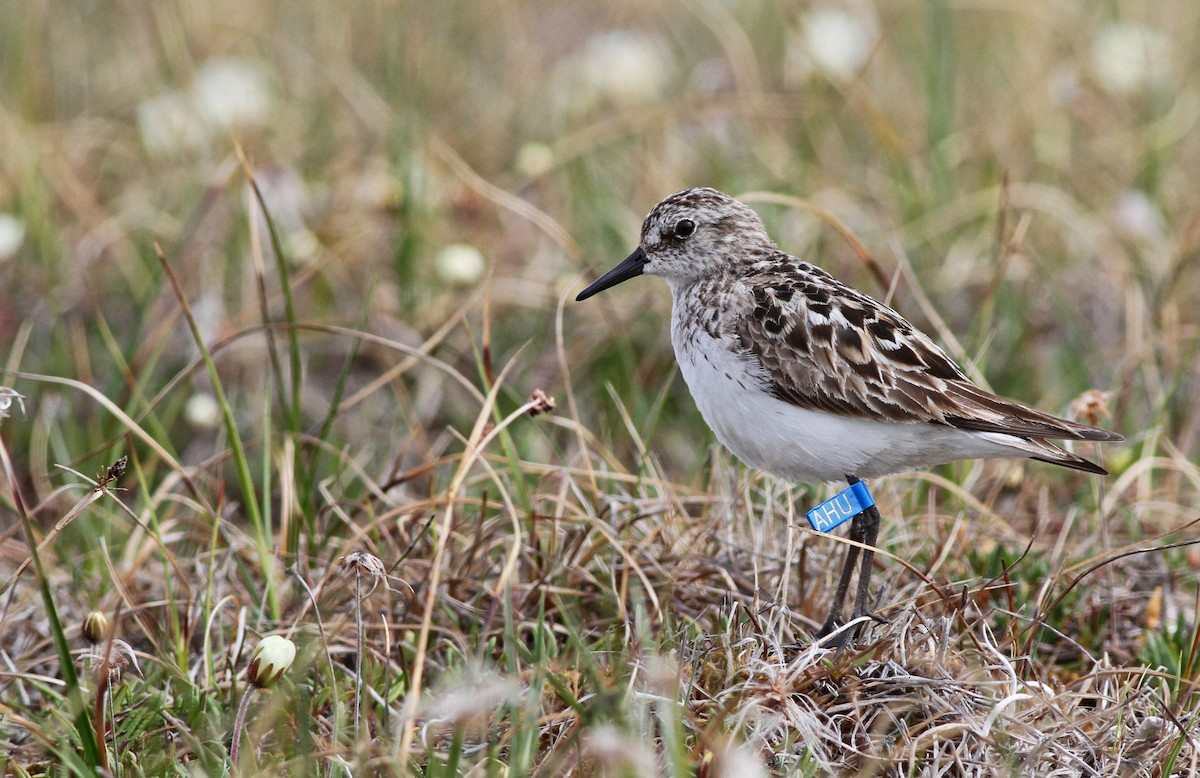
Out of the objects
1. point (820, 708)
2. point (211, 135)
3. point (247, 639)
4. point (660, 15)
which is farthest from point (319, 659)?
point (660, 15)

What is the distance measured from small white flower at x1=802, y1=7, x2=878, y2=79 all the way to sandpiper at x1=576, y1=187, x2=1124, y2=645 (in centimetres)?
377

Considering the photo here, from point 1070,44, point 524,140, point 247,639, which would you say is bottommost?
point 247,639

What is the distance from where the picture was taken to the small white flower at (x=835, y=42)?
297 inches

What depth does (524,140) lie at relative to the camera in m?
7.89

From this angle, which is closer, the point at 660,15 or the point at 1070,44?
the point at 1070,44

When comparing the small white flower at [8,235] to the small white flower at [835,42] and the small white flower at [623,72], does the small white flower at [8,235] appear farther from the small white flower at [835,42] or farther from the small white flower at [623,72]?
the small white flower at [835,42]

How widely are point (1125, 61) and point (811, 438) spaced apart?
493 centimetres

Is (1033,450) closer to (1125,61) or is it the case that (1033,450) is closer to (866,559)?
(866,559)

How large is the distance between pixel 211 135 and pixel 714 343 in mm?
4359

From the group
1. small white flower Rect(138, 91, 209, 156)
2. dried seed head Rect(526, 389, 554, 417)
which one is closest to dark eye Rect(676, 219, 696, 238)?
dried seed head Rect(526, 389, 554, 417)

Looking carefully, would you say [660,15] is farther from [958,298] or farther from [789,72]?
[958,298]

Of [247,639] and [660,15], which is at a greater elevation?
[660,15]

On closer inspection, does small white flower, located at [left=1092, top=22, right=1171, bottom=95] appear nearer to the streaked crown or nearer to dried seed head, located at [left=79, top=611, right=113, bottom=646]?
the streaked crown

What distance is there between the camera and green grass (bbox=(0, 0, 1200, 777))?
3312 mm
